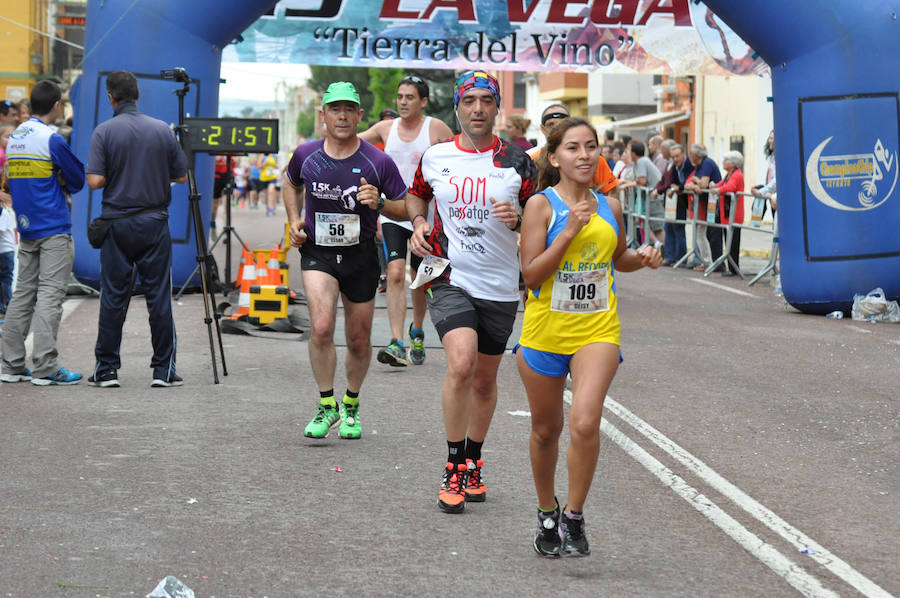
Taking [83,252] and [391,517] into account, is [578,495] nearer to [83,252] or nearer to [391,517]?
[391,517]

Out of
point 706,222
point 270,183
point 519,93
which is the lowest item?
point 706,222

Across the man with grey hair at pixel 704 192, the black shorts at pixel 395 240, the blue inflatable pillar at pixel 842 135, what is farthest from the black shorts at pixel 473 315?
the man with grey hair at pixel 704 192

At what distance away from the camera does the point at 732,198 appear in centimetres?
1967

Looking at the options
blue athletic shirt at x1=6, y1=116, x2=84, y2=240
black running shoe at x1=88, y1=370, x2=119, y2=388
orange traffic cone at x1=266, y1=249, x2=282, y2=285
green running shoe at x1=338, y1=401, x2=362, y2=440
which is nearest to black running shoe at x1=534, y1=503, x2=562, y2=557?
green running shoe at x1=338, y1=401, x2=362, y2=440

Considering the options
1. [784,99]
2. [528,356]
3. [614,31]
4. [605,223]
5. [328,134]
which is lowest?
[528,356]

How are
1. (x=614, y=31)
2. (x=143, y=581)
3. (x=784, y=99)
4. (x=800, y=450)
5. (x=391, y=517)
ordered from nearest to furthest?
(x=143, y=581), (x=391, y=517), (x=800, y=450), (x=784, y=99), (x=614, y=31)

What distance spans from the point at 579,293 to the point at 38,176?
211 inches

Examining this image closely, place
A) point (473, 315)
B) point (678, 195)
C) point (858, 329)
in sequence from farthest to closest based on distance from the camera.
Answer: point (678, 195)
point (858, 329)
point (473, 315)

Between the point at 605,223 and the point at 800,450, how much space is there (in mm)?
2848

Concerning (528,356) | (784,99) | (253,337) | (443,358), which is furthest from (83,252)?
(528,356)

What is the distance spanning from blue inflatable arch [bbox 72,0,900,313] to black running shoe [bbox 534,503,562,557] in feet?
31.9

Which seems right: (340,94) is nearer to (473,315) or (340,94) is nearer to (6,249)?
(473,315)

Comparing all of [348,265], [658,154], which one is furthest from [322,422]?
[658,154]

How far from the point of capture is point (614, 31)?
2020cm
